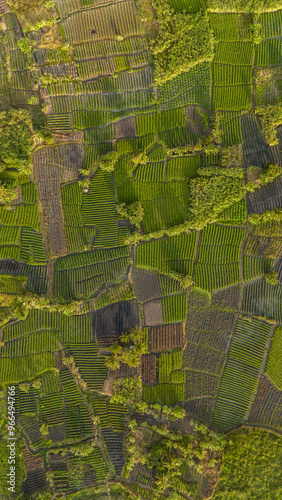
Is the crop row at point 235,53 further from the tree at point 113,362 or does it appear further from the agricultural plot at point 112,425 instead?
the agricultural plot at point 112,425

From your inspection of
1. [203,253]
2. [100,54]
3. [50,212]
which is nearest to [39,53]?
[100,54]

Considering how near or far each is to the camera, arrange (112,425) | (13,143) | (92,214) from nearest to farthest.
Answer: (13,143)
(112,425)
(92,214)

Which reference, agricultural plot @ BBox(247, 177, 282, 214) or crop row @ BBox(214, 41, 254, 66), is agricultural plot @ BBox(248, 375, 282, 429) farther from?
crop row @ BBox(214, 41, 254, 66)

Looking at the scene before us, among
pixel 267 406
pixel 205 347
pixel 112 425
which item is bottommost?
pixel 112 425

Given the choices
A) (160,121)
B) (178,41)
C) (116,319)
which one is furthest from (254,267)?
(178,41)

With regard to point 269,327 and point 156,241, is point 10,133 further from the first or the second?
point 269,327

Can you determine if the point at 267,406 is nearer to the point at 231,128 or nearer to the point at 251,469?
the point at 251,469

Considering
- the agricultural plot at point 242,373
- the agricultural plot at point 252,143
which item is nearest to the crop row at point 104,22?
the agricultural plot at point 252,143

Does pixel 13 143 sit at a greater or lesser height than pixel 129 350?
greater

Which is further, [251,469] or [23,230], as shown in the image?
[23,230]
